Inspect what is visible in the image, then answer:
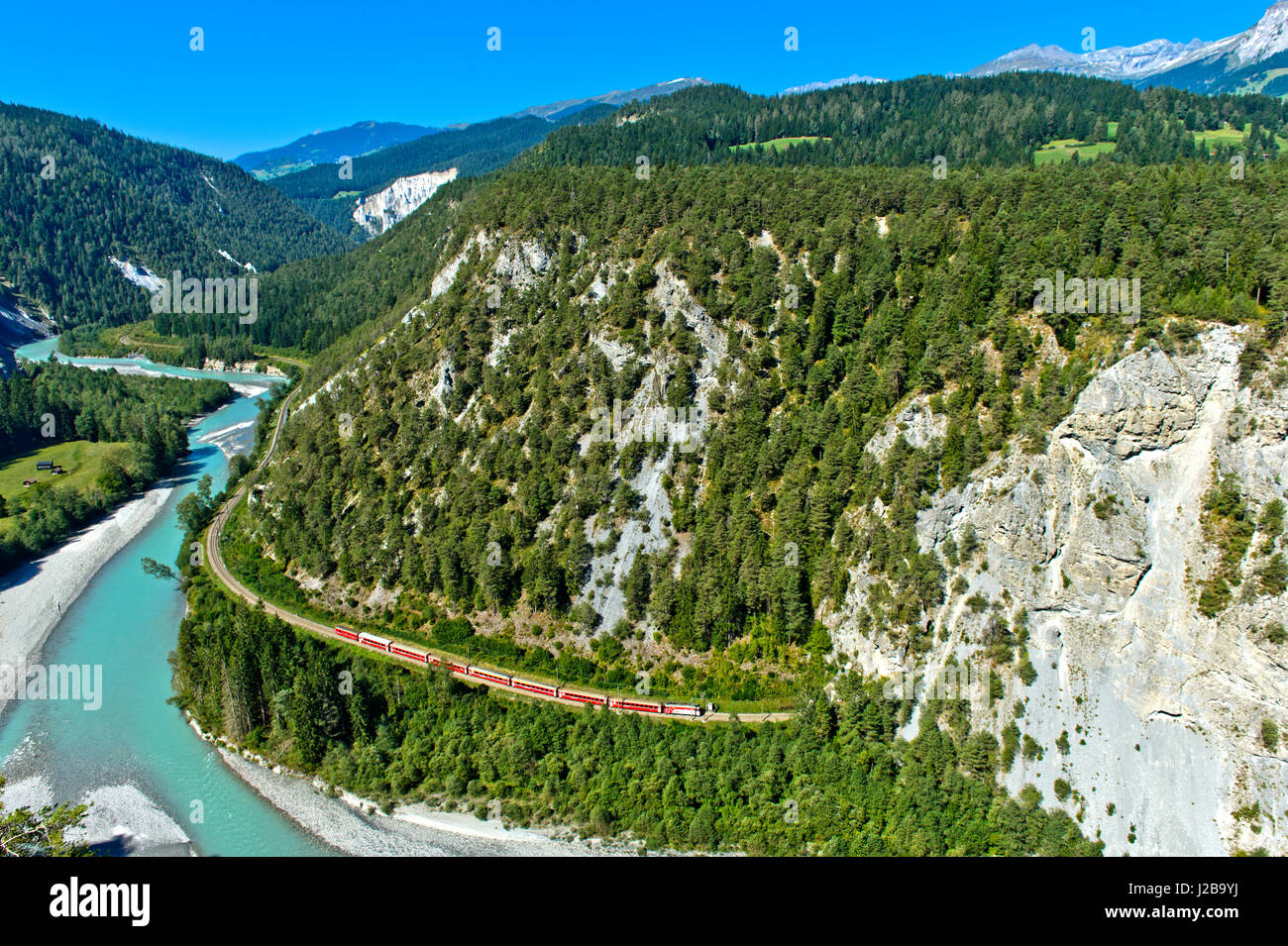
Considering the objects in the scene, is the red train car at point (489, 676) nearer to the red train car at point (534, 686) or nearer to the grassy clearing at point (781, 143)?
the red train car at point (534, 686)

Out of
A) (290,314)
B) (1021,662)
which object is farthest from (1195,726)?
(290,314)

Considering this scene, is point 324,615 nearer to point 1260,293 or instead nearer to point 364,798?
point 364,798

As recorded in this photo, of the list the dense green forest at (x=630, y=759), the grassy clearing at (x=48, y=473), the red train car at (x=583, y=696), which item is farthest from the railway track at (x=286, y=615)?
the grassy clearing at (x=48, y=473)

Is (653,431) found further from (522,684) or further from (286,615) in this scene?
(286,615)

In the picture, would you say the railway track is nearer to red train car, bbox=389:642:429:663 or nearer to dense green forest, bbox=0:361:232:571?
red train car, bbox=389:642:429:663

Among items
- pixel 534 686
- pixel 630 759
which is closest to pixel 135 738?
pixel 534 686

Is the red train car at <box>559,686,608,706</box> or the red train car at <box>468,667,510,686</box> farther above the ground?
the red train car at <box>468,667,510,686</box>

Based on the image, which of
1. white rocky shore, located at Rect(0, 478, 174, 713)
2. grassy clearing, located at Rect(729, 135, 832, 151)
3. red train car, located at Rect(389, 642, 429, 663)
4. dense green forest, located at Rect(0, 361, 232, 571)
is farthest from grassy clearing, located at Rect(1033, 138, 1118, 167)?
dense green forest, located at Rect(0, 361, 232, 571)
